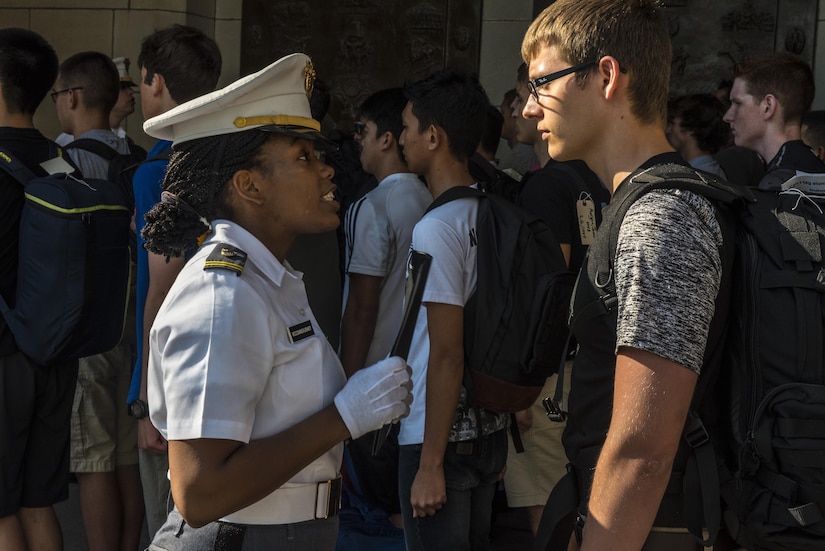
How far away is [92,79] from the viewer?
197 inches

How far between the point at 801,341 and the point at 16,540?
3.06 metres

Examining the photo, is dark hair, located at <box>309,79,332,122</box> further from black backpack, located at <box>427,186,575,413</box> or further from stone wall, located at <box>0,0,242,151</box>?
stone wall, located at <box>0,0,242,151</box>

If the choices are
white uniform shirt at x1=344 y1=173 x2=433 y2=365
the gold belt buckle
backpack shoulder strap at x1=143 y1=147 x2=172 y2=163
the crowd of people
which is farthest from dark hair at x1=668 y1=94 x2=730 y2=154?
the gold belt buckle

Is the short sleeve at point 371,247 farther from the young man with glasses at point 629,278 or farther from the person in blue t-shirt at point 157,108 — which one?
the young man with glasses at point 629,278

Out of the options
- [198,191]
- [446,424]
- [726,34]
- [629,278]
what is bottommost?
[446,424]

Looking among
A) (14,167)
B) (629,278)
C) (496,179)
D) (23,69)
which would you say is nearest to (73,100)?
(23,69)

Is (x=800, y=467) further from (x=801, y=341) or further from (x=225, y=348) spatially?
(x=225, y=348)

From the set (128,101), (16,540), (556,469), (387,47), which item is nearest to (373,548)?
(556,469)

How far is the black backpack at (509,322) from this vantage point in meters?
3.28

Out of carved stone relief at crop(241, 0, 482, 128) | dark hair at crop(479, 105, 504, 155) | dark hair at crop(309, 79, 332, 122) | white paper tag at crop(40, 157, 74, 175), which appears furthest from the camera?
carved stone relief at crop(241, 0, 482, 128)

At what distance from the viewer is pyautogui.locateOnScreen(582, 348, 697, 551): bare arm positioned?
5.90 ft

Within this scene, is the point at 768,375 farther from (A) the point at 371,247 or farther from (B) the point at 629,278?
(A) the point at 371,247

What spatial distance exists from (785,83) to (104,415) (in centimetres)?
354

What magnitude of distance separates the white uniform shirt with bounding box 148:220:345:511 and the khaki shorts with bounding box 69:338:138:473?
247 cm
